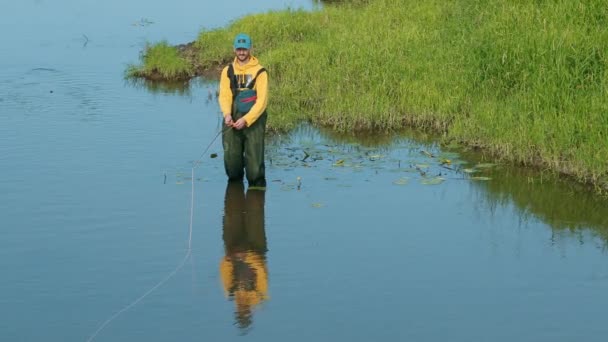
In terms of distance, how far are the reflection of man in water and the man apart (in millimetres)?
338

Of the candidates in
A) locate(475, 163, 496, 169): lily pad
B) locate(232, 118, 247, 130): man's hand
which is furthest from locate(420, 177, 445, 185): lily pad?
locate(232, 118, 247, 130): man's hand

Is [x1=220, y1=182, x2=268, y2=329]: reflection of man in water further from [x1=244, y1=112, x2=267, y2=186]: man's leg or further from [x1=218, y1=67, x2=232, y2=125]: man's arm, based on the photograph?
[x1=218, y1=67, x2=232, y2=125]: man's arm

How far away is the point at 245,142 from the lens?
446 inches

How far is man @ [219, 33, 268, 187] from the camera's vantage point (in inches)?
429

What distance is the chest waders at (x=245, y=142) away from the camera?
434 inches

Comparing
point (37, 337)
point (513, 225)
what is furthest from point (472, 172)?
point (37, 337)

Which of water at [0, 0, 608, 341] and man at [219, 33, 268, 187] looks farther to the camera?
man at [219, 33, 268, 187]

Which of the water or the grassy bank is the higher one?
the grassy bank

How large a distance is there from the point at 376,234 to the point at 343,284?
1.39m

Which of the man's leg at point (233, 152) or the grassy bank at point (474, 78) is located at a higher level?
the grassy bank at point (474, 78)

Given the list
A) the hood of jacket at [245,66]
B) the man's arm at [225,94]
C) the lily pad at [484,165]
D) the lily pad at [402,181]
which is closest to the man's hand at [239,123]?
the man's arm at [225,94]

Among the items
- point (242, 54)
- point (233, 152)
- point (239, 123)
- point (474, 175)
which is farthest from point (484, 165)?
point (242, 54)

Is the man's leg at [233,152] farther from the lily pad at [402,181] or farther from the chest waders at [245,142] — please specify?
the lily pad at [402,181]

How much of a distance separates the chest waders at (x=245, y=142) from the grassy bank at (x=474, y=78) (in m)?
2.67
